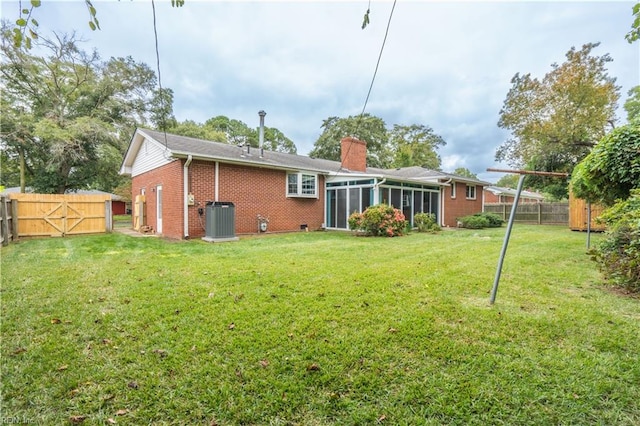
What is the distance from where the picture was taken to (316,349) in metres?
2.55

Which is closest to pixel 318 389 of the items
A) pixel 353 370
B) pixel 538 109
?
pixel 353 370

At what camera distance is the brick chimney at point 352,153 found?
15.5 m

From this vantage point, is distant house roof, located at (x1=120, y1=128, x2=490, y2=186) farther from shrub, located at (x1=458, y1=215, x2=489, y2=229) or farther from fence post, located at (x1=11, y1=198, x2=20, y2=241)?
fence post, located at (x1=11, y1=198, x2=20, y2=241)

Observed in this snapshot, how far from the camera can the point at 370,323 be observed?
3.06 m

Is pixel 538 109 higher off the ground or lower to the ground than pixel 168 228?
Answer: higher

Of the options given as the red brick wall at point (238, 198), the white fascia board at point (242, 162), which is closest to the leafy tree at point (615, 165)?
the white fascia board at point (242, 162)

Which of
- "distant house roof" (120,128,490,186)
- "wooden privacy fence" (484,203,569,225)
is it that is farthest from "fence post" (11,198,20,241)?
"wooden privacy fence" (484,203,569,225)

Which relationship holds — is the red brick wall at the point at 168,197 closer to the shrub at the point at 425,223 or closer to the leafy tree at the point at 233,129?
the shrub at the point at 425,223

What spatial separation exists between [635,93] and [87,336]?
3349cm

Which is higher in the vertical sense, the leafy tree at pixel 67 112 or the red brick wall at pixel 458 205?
the leafy tree at pixel 67 112

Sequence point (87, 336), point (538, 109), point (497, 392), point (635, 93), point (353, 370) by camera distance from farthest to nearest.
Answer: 1. point (635, 93)
2. point (538, 109)
3. point (87, 336)
4. point (353, 370)
5. point (497, 392)

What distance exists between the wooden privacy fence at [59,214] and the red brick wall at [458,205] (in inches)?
648

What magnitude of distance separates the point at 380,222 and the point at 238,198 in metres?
5.43

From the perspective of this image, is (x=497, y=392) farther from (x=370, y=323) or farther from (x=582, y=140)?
(x=582, y=140)
